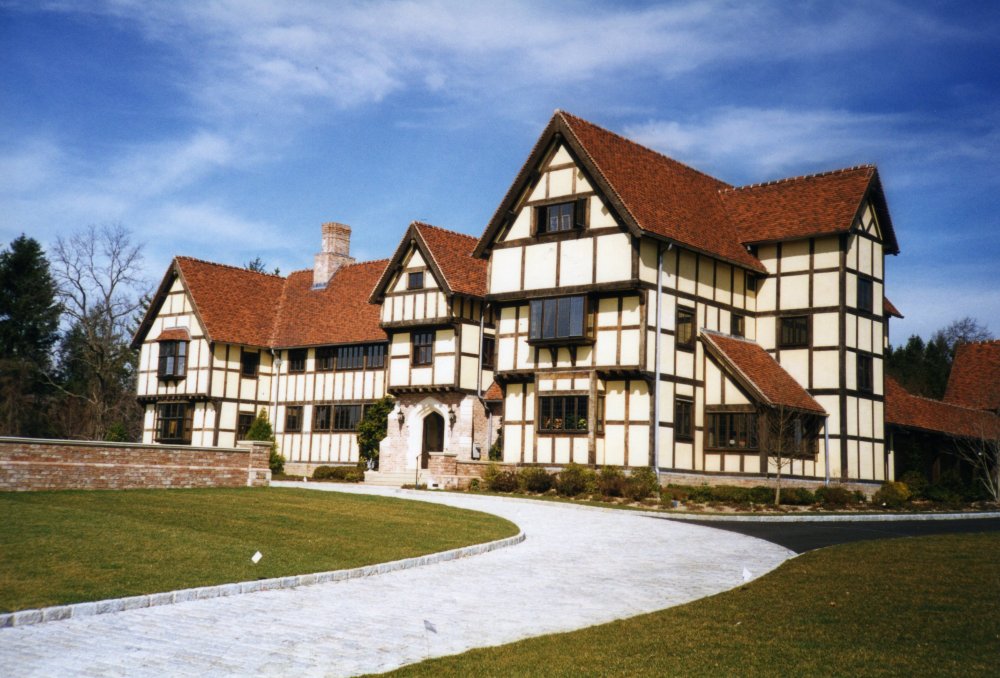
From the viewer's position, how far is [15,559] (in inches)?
531

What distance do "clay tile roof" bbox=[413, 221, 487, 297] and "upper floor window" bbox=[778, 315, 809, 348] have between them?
11528 millimetres

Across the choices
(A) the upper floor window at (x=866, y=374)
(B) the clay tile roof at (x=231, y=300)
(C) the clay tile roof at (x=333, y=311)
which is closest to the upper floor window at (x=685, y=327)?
(A) the upper floor window at (x=866, y=374)

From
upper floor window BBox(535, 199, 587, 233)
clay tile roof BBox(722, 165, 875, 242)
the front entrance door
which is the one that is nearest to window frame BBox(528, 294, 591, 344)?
upper floor window BBox(535, 199, 587, 233)

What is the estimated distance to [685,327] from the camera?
34.3m

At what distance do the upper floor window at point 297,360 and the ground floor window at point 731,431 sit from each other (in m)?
21.3

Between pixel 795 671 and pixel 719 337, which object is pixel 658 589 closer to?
pixel 795 671

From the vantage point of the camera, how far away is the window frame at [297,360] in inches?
1886

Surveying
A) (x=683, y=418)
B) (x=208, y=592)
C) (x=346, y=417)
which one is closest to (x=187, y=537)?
(x=208, y=592)

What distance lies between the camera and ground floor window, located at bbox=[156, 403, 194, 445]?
47.9 m

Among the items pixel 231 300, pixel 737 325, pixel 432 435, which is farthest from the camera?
pixel 231 300

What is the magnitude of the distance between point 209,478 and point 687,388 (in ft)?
51.1

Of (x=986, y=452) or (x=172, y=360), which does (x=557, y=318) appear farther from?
(x=172, y=360)

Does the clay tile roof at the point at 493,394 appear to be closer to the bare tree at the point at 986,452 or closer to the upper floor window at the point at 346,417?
the upper floor window at the point at 346,417

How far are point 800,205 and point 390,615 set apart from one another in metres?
Answer: 29.7
